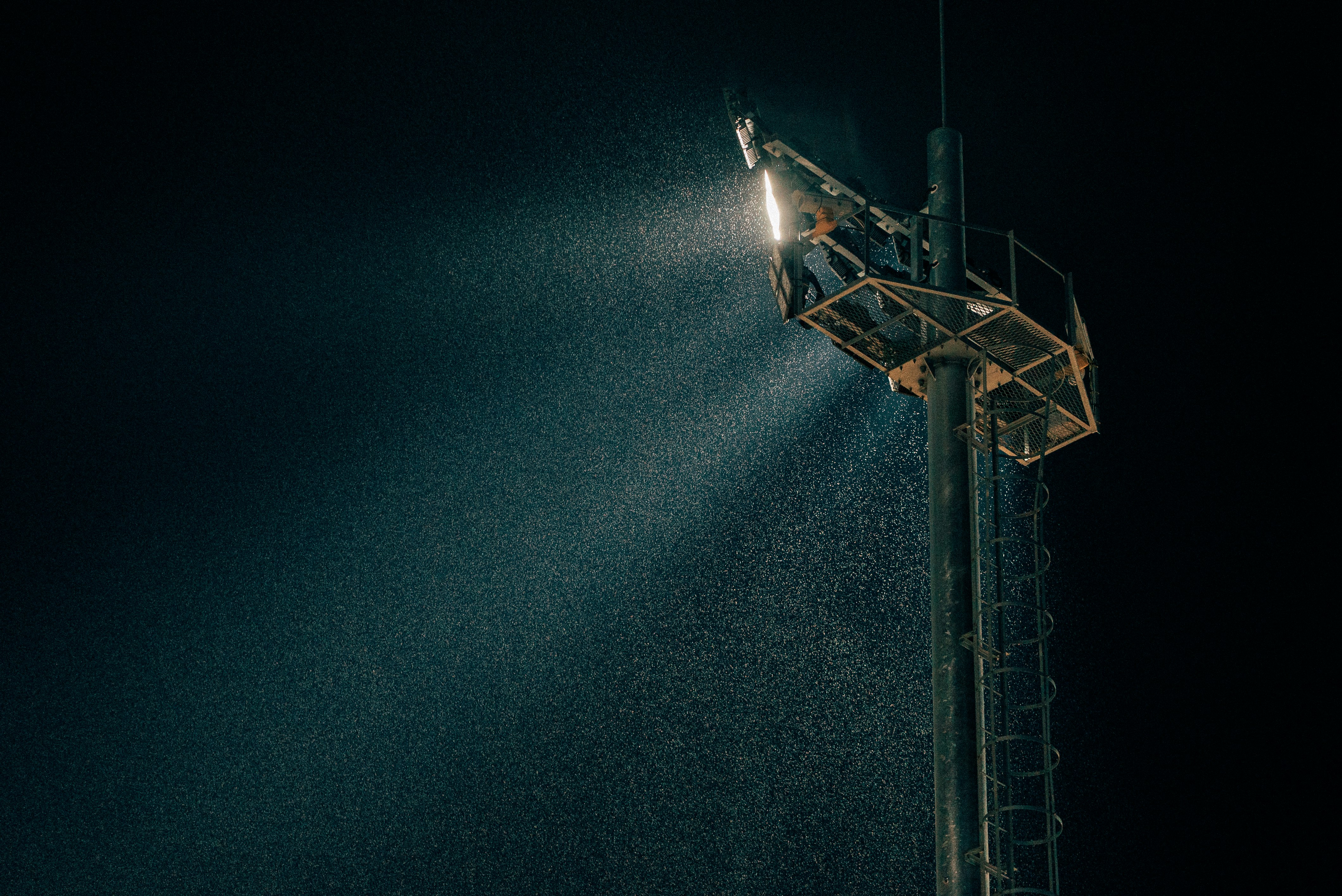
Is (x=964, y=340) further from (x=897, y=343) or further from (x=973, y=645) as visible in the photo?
(x=973, y=645)

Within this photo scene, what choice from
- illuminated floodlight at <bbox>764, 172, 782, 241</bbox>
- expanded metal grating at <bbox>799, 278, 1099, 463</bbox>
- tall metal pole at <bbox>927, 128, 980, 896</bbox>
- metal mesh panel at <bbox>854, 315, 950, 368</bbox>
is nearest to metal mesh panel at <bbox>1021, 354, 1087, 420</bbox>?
expanded metal grating at <bbox>799, 278, 1099, 463</bbox>

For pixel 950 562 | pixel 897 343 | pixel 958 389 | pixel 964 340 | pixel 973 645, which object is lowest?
pixel 973 645

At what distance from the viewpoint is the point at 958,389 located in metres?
10.4

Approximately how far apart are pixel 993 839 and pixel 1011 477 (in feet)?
13.4

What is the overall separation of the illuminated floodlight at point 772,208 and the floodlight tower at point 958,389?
0.03m

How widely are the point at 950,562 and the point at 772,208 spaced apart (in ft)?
14.3

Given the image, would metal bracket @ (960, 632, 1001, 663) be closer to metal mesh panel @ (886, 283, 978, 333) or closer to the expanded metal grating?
the expanded metal grating

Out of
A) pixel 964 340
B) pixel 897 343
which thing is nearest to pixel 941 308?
pixel 964 340

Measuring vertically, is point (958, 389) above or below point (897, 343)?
below

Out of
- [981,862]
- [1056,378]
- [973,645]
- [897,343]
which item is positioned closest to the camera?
[981,862]

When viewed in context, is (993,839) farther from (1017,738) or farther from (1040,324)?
(1040,324)

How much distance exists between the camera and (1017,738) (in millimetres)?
8719

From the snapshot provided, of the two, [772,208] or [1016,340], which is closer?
[1016,340]

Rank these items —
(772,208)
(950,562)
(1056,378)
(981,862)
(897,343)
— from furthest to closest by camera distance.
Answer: (772,208) < (1056,378) < (897,343) < (950,562) < (981,862)
